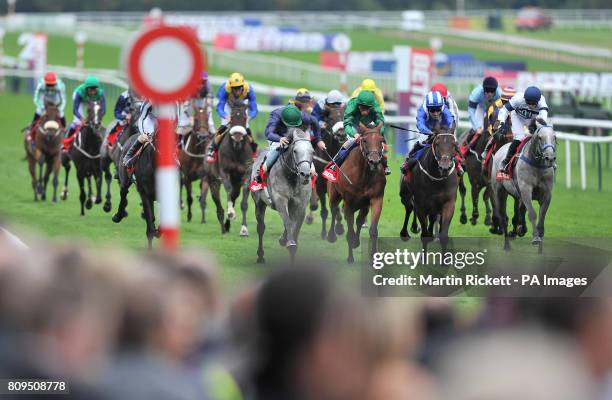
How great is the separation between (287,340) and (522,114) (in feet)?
41.5

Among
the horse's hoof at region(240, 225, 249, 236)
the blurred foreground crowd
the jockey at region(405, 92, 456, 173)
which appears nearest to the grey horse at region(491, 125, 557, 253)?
the jockey at region(405, 92, 456, 173)

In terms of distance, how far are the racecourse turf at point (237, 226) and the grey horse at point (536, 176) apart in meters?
1.44

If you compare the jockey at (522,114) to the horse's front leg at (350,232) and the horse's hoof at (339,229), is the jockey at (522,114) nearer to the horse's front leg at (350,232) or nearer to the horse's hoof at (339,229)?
the horse's hoof at (339,229)

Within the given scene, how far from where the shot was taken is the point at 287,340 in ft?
12.3

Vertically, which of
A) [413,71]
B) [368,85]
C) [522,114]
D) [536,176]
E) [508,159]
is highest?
[413,71]

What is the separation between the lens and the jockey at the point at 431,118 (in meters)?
15.0

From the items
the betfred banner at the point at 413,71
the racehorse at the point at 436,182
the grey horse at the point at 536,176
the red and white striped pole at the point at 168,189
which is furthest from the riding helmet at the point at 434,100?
the betfred banner at the point at 413,71

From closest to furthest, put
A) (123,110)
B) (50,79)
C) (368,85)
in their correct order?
(368,85) < (123,110) < (50,79)

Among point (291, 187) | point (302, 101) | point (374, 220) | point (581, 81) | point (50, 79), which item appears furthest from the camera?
point (581, 81)

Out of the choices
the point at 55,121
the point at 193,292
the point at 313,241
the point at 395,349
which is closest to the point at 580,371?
the point at 395,349

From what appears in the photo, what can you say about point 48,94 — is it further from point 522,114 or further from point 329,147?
point 522,114

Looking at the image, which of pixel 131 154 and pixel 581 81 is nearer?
pixel 131 154

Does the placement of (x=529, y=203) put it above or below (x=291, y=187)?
below

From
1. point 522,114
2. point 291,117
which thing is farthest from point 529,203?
point 291,117
